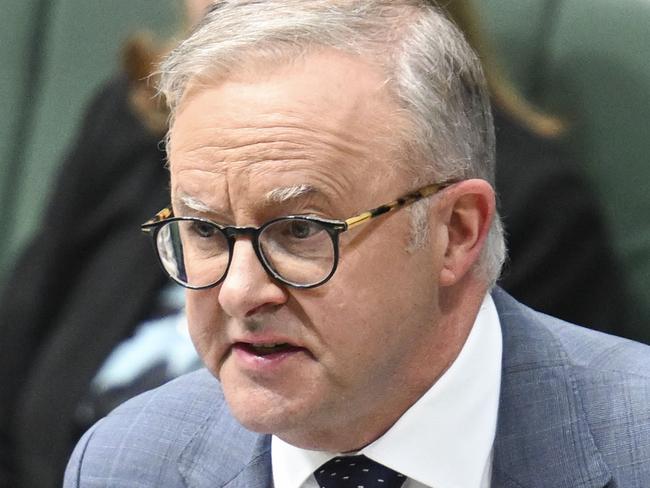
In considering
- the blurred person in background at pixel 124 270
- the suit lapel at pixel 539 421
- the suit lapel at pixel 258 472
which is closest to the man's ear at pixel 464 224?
the suit lapel at pixel 539 421

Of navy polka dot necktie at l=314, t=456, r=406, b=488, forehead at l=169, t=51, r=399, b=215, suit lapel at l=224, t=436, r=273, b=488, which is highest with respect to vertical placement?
forehead at l=169, t=51, r=399, b=215

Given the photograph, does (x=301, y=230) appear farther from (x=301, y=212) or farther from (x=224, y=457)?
(x=224, y=457)

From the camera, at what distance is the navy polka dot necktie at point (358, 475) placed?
1.25m

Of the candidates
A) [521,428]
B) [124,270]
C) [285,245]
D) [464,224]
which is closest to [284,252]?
[285,245]

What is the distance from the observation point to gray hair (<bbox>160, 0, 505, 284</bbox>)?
1.18 m

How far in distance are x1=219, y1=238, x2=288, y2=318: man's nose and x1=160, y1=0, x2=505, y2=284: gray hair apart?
0.15 m

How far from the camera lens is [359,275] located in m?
1.17

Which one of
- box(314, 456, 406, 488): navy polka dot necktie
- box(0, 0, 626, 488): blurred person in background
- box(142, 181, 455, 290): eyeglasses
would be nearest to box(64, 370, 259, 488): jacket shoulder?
box(314, 456, 406, 488): navy polka dot necktie

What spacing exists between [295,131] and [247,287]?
141 millimetres

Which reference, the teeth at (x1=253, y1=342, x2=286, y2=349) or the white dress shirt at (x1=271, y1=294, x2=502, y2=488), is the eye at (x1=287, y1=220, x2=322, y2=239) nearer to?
the teeth at (x1=253, y1=342, x2=286, y2=349)

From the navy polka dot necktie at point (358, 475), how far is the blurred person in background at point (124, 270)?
75cm

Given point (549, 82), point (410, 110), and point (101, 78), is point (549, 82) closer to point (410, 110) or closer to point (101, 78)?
point (101, 78)

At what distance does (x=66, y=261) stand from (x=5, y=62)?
20.1 inches

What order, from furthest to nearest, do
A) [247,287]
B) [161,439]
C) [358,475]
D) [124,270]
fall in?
[124,270], [161,439], [358,475], [247,287]
